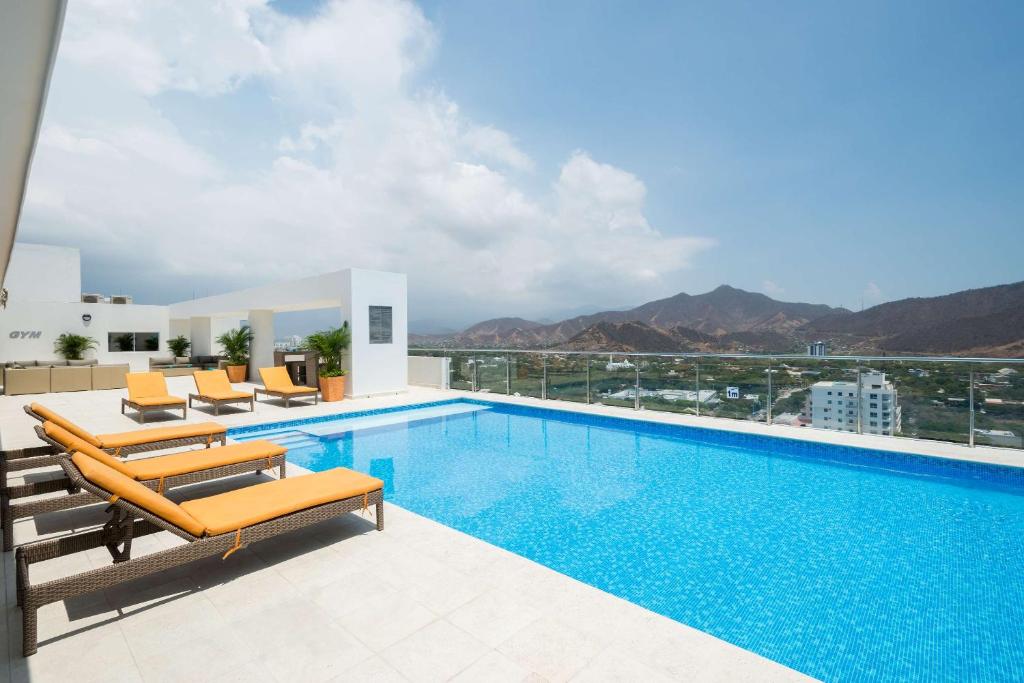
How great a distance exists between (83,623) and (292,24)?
9.84 m

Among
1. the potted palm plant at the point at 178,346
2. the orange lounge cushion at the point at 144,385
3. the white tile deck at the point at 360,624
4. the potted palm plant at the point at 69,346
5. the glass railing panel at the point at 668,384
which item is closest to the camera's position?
the white tile deck at the point at 360,624

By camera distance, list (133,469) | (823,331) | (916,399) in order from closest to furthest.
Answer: (133,469)
(916,399)
(823,331)

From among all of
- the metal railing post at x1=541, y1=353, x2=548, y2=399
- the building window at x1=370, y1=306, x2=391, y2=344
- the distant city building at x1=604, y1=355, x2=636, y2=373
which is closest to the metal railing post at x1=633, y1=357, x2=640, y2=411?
the distant city building at x1=604, y1=355, x2=636, y2=373

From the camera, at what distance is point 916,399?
6.88 m

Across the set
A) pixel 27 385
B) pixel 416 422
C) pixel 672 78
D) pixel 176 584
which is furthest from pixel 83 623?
pixel 27 385

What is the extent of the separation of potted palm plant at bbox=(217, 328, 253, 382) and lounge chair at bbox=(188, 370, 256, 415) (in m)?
6.31

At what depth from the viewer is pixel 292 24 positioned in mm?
Result: 8680

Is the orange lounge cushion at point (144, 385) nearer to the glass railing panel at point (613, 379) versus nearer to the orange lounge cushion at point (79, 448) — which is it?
the orange lounge cushion at point (79, 448)

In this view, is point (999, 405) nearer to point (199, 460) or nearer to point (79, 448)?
point (199, 460)

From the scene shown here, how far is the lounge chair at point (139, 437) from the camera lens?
5027 millimetres

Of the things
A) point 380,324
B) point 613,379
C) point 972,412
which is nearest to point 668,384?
point 613,379

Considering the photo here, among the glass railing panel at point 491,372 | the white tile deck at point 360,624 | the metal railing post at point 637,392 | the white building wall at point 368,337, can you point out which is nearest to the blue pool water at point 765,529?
the white tile deck at point 360,624

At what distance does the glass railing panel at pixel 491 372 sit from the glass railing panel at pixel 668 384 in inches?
158

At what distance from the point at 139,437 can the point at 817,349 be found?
10.1m
